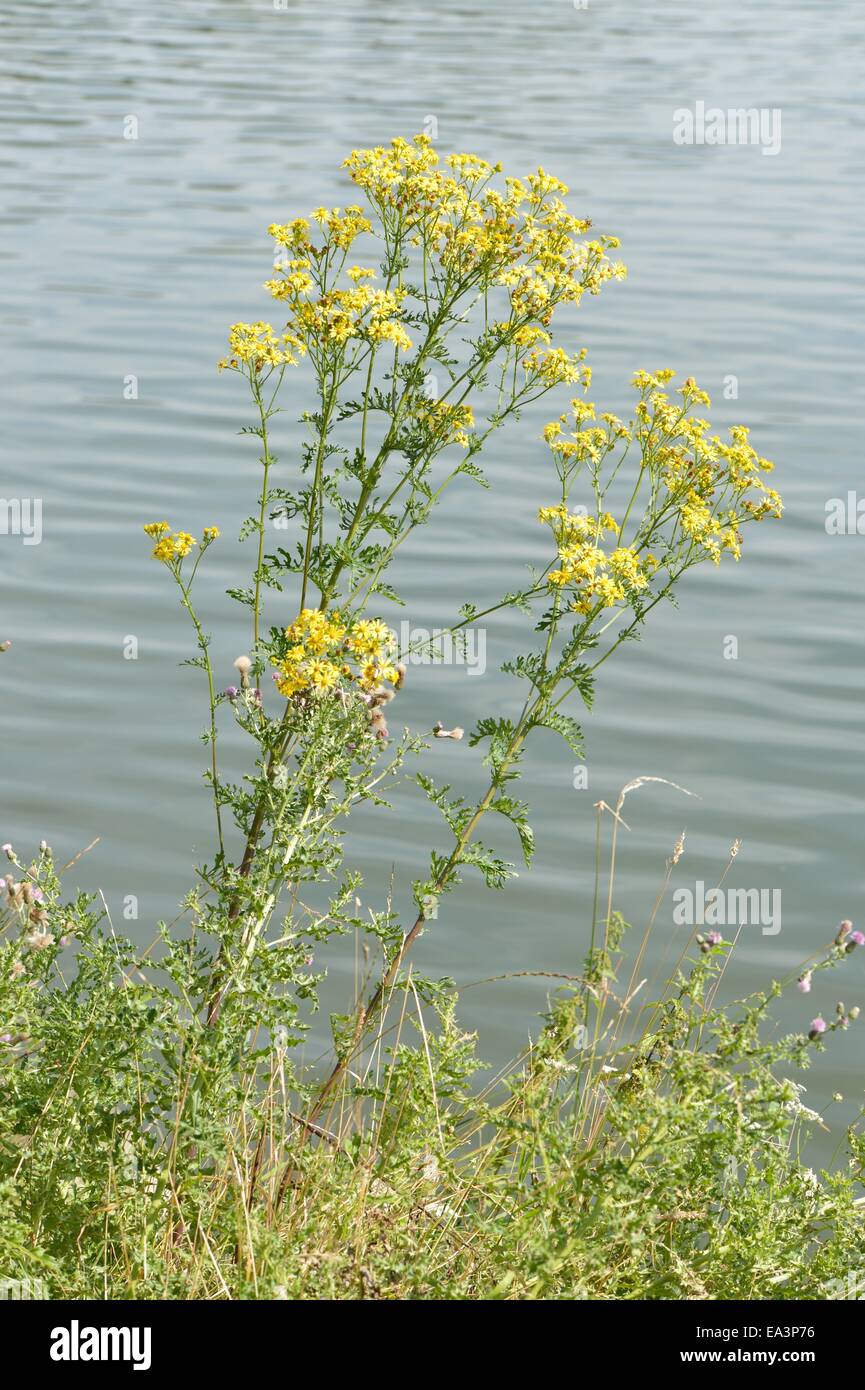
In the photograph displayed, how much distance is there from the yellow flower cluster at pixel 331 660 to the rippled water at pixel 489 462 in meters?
2.25

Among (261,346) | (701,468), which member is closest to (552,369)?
(701,468)

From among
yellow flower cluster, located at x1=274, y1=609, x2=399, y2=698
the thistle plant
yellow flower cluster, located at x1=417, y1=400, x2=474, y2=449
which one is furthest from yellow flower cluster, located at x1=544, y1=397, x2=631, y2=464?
yellow flower cluster, located at x1=274, y1=609, x2=399, y2=698

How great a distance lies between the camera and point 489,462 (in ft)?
36.0

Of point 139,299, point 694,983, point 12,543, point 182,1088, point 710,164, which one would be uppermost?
point 710,164

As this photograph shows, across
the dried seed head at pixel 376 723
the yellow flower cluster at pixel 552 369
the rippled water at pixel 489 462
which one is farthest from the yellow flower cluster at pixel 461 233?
the rippled water at pixel 489 462

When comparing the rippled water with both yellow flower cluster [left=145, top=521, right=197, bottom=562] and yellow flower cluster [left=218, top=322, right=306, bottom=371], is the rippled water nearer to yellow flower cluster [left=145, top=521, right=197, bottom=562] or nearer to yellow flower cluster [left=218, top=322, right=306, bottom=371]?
yellow flower cluster [left=145, top=521, right=197, bottom=562]

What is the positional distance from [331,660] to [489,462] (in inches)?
288

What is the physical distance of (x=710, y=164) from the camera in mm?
20906

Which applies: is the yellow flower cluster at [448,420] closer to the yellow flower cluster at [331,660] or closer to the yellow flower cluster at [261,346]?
the yellow flower cluster at [261,346]

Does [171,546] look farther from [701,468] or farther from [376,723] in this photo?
[701,468]

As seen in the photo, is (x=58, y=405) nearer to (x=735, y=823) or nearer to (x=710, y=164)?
(x=735, y=823)
